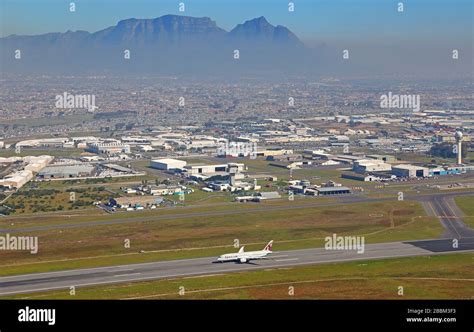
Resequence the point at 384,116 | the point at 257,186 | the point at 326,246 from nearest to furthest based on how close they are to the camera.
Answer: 1. the point at 326,246
2. the point at 257,186
3. the point at 384,116

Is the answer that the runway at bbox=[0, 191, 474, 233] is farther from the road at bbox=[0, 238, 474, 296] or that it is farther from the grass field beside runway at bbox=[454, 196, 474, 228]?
the road at bbox=[0, 238, 474, 296]

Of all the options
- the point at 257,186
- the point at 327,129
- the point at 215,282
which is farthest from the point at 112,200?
the point at 327,129

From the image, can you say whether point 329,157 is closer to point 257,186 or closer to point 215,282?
point 257,186

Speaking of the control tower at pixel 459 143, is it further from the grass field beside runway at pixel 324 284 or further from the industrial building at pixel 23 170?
the industrial building at pixel 23 170

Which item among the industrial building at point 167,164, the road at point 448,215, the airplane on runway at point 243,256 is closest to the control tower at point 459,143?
the road at point 448,215

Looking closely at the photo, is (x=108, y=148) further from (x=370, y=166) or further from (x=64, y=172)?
(x=370, y=166)
